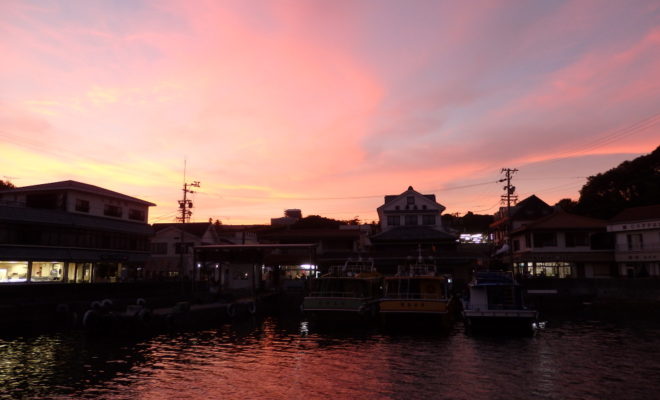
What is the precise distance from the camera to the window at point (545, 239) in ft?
208

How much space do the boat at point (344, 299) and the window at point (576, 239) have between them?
3344 cm

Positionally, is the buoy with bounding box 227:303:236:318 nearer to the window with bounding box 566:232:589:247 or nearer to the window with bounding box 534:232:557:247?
the window with bounding box 534:232:557:247

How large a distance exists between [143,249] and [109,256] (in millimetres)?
7653

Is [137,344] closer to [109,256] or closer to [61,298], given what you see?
[61,298]

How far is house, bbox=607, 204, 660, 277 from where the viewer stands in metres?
55.8

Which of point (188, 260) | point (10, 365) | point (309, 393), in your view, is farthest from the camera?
point (188, 260)

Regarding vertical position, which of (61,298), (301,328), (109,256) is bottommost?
(301,328)

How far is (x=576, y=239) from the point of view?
6291 cm

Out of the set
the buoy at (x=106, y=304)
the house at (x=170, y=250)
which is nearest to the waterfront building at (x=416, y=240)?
the house at (x=170, y=250)

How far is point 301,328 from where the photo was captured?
3775 centimetres

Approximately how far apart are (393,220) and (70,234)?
4632 centimetres

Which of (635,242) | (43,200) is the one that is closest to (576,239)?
(635,242)

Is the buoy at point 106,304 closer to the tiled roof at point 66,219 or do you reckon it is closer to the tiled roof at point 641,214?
the tiled roof at point 66,219

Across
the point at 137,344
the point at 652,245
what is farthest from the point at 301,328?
the point at 652,245
